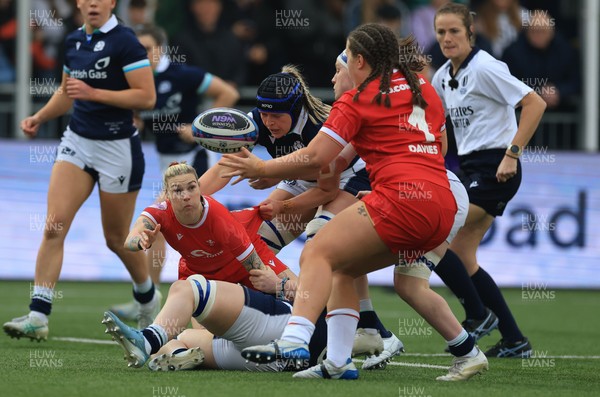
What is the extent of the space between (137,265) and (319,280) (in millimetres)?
3580

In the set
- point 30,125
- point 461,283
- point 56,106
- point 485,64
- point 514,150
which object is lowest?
point 461,283

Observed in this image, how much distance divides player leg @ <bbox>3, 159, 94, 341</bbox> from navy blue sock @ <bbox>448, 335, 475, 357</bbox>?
320cm

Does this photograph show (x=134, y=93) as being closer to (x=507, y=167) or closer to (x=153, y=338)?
(x=507, y=167)

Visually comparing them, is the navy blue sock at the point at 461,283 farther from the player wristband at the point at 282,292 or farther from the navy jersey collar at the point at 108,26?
the navy jersey collar at the point at 108,26

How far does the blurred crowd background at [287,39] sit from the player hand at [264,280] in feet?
27.2

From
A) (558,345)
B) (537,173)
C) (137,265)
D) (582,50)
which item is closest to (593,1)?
(582,50)

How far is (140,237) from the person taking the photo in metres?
6.41

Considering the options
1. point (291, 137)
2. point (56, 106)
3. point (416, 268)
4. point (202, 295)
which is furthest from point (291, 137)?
point (56, 106)

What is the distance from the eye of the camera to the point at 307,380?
20.8 feet

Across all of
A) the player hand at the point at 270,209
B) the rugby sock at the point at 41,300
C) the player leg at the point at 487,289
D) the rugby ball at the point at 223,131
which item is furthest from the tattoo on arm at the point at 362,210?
the rugby sock at the point at 41,300

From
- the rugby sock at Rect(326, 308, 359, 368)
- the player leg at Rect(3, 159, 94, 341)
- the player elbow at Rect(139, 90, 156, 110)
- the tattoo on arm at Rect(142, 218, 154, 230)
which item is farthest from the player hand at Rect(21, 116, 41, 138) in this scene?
the rugby sock at Rect(326, 308, 359, 368)

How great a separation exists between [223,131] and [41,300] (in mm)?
2513

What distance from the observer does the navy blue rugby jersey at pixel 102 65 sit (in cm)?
899

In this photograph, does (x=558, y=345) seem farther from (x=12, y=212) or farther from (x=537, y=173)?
(x=12, y=212)
